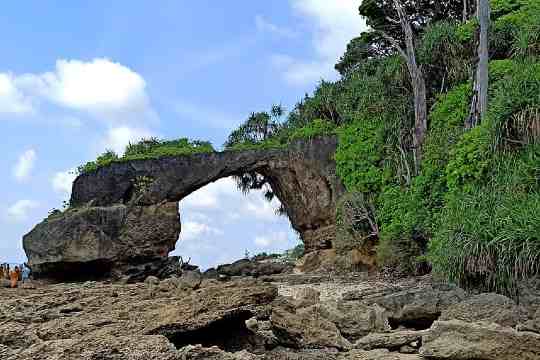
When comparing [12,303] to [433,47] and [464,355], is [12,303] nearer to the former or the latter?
[464,355]

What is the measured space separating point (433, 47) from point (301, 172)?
238 inches

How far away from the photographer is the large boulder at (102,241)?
1997 centimetres

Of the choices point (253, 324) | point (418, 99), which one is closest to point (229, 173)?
point (418, 99)

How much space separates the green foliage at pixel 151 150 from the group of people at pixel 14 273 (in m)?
3.87

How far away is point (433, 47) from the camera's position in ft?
63.8

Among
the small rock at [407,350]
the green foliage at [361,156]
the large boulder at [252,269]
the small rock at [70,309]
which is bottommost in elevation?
the small rock at [407,350]

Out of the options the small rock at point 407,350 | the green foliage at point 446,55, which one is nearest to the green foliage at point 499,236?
the small rock at point 407,350

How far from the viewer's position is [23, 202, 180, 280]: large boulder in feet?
65.5

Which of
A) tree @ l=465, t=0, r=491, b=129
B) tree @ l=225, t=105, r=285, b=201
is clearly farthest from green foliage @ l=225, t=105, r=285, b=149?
tree @ l=465, t=0, r=491, b=129

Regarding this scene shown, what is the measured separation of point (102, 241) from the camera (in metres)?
20.2

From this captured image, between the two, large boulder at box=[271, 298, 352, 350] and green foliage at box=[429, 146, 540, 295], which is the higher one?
green foliage at box=[429, 146, 540, 295]

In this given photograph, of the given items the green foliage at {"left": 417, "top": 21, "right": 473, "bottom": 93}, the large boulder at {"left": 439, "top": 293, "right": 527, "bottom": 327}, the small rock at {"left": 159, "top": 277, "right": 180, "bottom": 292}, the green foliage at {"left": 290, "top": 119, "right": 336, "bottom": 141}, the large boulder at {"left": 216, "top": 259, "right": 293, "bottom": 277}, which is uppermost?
the green foliage at {"left": 417, "top": 21, "right": 473, "bottom": 93}

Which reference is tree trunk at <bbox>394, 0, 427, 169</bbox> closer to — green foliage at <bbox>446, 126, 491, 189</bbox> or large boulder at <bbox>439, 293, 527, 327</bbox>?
green foliage at <bbox>446, 126, 491, 189</bbox>

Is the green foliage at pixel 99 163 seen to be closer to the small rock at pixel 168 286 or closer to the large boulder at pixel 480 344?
the small rock at pixel 168 286
